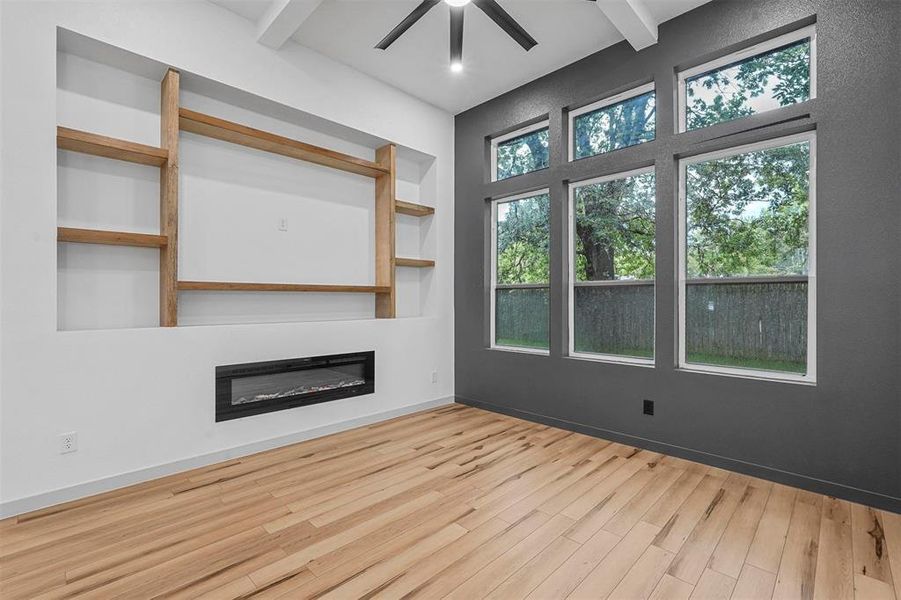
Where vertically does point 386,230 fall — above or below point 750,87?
below

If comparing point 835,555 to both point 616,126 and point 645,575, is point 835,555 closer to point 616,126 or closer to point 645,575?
point 645,575

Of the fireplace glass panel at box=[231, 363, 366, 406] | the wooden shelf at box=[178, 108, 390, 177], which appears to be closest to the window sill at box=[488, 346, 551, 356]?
the fireplace glass panel at box=[231, 363, 366, 406]

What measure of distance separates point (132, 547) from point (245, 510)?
20.1 inches

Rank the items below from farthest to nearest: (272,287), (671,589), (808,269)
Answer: (272,287), (808,269), (671,589)

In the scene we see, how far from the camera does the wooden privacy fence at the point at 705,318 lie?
286 cm

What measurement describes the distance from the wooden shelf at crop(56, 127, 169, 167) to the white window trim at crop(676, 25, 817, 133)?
3.70m

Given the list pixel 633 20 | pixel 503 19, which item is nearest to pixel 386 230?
pixel 503 19

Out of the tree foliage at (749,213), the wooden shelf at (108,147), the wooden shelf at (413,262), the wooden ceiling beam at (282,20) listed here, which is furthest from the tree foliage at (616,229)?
the wooden shelf at (108,147)

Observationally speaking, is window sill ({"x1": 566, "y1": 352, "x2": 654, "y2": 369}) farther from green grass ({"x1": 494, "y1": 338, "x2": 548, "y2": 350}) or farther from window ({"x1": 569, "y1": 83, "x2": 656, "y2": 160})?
window ({"x1": 569, "y1": 83, "x2": 656, "y2": 160})

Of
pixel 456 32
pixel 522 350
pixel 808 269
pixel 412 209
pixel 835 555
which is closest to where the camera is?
pixel 835 555

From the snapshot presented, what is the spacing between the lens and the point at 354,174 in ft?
13.9

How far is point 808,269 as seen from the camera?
9.10ft

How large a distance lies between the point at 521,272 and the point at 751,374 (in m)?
2.13

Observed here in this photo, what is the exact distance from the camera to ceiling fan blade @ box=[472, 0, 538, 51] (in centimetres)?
268
